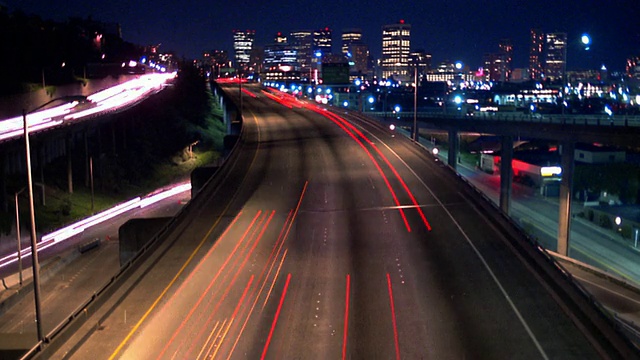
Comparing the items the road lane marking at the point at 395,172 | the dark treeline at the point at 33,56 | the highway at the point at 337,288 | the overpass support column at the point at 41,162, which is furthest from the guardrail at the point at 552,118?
the dark treeline at the point at 33,56

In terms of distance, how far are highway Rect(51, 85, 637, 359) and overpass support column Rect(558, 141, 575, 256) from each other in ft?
58.7

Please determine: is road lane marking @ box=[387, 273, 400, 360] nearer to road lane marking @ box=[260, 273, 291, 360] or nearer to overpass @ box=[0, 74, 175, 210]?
road lane marking @ box=[260, 273, 291, 360]

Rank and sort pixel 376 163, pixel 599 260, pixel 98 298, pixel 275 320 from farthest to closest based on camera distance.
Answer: pixel 599 260
pixel 376 163
pixel 98 298
pixel 275 320

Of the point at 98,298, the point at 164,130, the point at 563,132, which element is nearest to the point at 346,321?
the point at 98,298

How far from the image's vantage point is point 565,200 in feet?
163

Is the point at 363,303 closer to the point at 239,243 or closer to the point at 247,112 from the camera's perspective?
the point at 239,243

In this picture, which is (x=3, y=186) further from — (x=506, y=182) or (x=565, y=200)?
(x=506, y=182)

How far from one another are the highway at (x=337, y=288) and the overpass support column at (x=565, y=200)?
58.7 feet

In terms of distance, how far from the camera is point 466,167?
10131 cm

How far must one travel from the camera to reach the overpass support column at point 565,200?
48.4 meters

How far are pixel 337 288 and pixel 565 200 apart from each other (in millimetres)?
35783

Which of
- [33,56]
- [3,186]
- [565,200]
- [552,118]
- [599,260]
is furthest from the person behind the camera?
[33,56]

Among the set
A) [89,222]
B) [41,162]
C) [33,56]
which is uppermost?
[33,56]

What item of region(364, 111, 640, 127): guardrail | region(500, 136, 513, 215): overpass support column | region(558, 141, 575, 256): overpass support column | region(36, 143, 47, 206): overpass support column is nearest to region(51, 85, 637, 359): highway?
region(558, 141, 575, 256): overpass support column
